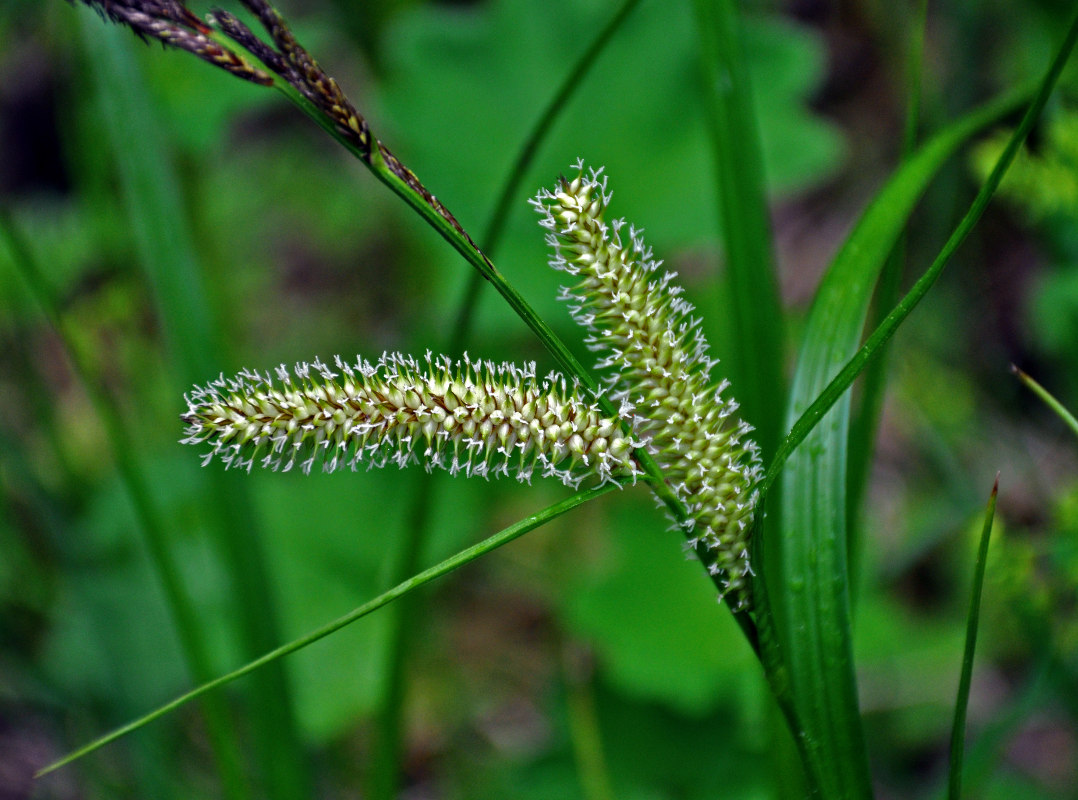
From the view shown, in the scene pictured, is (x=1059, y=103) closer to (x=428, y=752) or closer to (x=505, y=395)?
(x=505, y=395)

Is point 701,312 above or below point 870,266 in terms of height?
above

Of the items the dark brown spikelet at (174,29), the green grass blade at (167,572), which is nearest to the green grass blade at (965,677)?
the dark brown spikelet at (174,29)

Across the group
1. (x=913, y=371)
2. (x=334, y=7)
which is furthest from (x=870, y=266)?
(x=334, y=7)

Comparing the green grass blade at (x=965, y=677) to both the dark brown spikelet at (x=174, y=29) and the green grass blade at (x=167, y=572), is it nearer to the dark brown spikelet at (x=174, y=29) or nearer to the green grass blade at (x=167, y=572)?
the dark brown spikelet at (x=174, y=29)

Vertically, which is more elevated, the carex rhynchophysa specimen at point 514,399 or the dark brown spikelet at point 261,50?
the dark brown spikelet at point 261,50

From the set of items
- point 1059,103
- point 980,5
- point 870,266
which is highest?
point 980,5

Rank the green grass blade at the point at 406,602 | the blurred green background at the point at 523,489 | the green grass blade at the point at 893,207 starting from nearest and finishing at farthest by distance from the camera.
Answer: the green grass blade at the point at 893,207 < the green grass blade at the point at 406,602 < the blurred green background at the point at 523,489

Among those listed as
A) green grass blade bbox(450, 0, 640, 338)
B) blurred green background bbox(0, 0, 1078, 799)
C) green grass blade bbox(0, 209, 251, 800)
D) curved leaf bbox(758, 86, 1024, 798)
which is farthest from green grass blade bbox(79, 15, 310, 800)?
curved leaf bbox(758, 86, 1024, 798)
